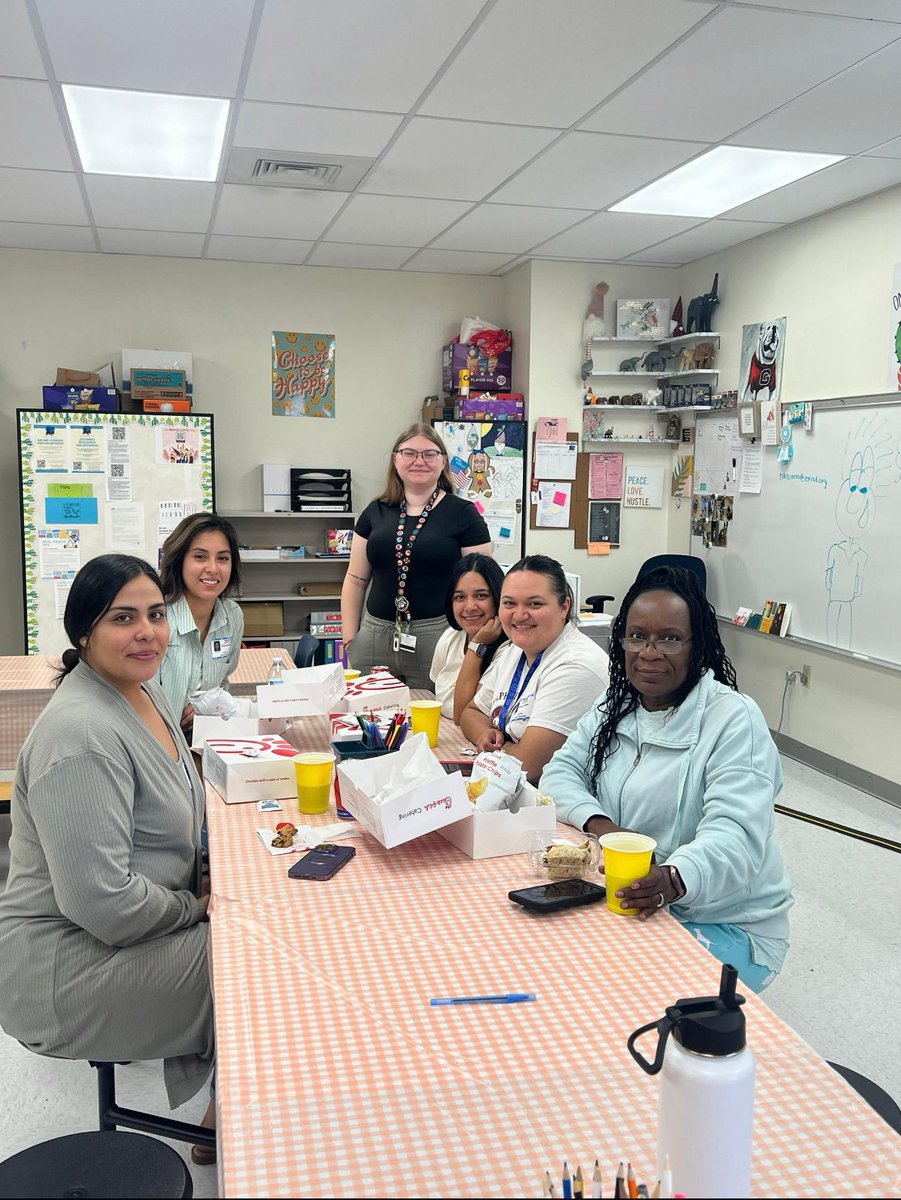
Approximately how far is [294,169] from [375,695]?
103 inches

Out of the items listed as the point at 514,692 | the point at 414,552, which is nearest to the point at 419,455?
the point at 414,552

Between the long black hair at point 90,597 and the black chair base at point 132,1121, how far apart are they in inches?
30.7

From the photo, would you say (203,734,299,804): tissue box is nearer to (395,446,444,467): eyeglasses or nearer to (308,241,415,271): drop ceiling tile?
(395,446,444,467): eyeglasses

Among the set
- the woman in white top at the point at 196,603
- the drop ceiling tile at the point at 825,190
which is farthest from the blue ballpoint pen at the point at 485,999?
the drop ceiling tile at the point at 825,190

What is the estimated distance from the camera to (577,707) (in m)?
2.42

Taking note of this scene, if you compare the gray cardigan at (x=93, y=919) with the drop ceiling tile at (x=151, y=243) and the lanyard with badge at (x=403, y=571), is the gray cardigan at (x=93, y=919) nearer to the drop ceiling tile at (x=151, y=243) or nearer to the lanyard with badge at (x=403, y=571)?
the lanyard with badge at (x=403, y=571)

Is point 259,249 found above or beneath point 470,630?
above

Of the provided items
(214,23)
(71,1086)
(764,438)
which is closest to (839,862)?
(764,438)

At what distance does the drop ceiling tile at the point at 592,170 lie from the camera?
3861 mm

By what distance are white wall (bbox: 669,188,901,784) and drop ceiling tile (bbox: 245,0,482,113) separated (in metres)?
2.41

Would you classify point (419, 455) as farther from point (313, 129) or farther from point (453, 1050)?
point (453, 1050)

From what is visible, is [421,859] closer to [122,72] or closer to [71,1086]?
[71,1086]

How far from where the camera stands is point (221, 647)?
3127mm

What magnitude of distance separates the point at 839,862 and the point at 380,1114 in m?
3.16
